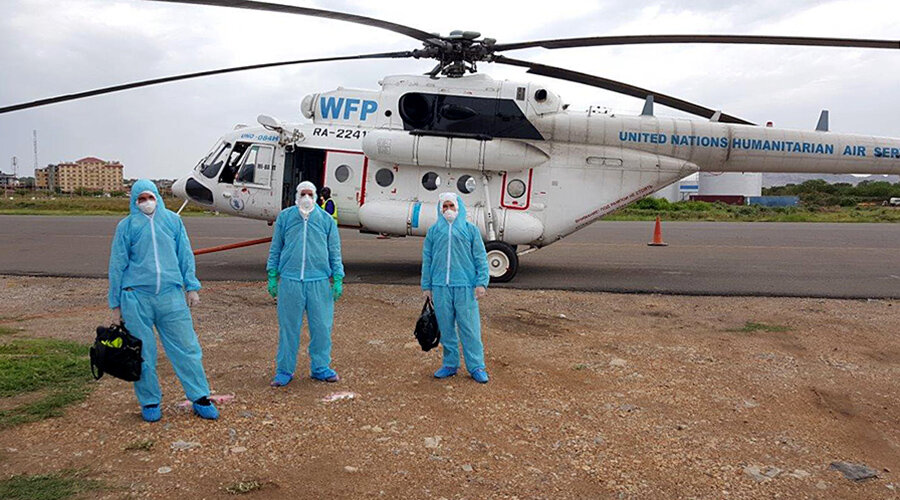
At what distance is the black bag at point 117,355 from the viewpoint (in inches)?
181

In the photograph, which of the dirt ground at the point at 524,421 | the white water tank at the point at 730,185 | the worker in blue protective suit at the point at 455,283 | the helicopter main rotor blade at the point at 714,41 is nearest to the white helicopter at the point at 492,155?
the helicopter main rotor blade at the point at 714,41

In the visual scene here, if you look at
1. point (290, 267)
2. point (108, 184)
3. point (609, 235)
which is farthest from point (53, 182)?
point (290, 267)

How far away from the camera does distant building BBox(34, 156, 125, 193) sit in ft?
424

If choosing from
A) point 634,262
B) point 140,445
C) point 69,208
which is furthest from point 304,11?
point 69,208

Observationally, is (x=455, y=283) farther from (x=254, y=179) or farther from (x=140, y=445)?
(x=254, y=179)

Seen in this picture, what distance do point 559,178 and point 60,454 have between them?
9165 mm

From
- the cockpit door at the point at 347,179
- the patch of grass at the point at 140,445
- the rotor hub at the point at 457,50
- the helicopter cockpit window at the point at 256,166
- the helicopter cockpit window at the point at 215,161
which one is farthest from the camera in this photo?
the helicopter cockpit window at the point at 215,161

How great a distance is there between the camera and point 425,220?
37.7ft

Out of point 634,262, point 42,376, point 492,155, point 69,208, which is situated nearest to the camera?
point 42,376

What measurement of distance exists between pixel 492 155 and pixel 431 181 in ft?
4.11

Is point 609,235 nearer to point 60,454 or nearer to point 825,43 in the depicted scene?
point 825,43

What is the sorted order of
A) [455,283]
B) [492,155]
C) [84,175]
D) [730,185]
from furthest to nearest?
[84,175] < [730,185] < [492,155] < [455,283]

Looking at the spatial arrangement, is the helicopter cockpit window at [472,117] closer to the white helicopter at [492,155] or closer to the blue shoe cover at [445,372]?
the white helicopter at [492,155]

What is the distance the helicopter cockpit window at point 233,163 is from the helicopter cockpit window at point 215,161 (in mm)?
129
